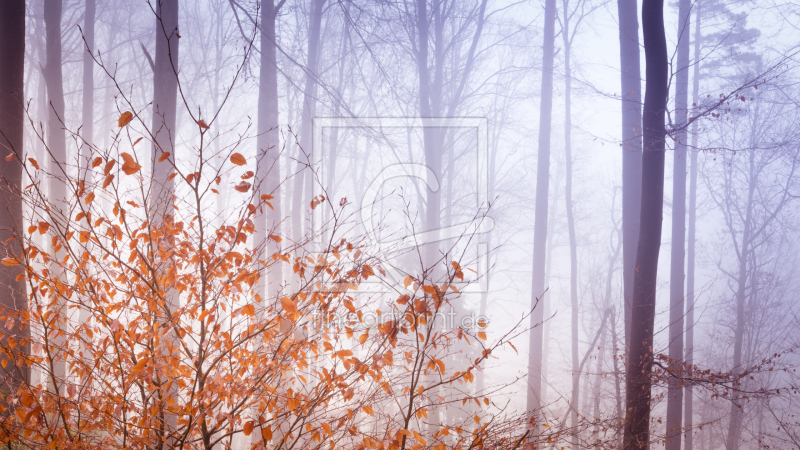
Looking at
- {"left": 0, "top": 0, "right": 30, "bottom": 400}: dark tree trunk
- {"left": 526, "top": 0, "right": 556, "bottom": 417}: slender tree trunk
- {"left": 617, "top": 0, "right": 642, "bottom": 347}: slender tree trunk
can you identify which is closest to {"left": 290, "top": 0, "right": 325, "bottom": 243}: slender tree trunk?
{"left": 526, "top": 0, "right": 556, "bottom": 417}: slender tree trunk

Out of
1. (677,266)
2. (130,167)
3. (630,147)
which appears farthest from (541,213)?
(130,167)

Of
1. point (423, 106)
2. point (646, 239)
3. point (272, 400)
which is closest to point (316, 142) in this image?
point (423, 106)

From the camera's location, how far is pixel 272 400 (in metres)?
2.71

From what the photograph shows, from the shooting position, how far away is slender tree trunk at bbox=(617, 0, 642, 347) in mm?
6758

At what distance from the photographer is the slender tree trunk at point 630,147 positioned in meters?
6.76

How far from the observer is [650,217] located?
494 cm

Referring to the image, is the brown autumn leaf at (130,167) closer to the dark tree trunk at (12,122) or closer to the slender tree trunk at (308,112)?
the dark tree trunk at (12,122)

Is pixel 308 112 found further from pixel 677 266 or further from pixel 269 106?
pixel 677 266

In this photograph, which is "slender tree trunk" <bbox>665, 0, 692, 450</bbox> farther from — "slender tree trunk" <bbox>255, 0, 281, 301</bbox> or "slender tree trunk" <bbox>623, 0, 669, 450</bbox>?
"slender tree trunk" <bbox>255, 0, 281, 301</bbox>

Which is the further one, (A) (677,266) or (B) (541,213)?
(B) (541,213)

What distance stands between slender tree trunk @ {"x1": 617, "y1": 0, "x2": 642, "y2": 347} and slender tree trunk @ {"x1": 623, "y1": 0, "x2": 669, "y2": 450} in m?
1.32

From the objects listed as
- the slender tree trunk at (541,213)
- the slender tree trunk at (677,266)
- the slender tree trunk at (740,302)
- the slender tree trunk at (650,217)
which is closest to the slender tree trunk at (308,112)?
the slender tree trunk at (541,213)

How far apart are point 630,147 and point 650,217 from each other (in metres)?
2.44

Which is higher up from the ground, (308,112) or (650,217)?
(308,112)
